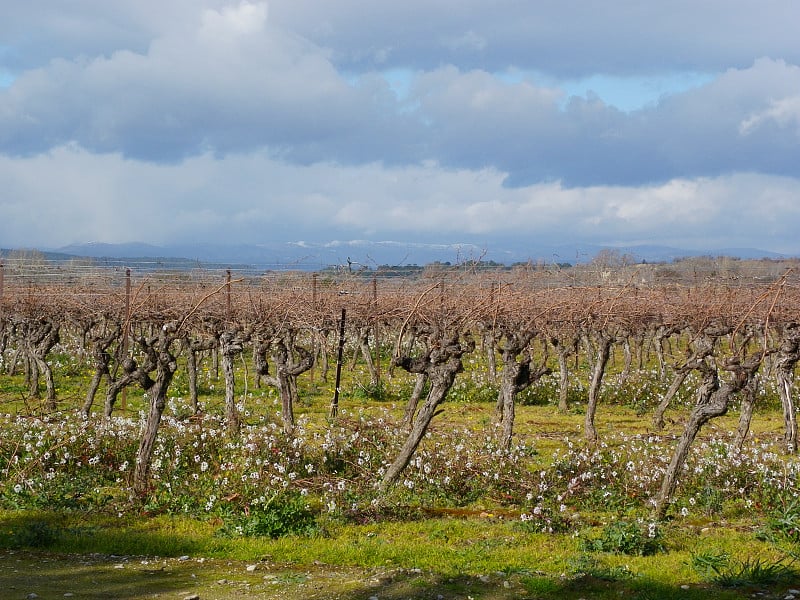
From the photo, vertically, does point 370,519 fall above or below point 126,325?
below

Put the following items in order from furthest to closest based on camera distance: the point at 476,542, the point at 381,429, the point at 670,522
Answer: the point at 381,429 < the point at 670,522 < the point at 476,542

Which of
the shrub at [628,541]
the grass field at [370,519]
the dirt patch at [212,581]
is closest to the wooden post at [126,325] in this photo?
the grass field at [370,519]

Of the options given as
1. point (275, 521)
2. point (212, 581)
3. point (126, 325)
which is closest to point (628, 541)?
point (275, 521)

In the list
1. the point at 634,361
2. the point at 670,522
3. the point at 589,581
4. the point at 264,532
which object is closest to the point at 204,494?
the point at 264,532

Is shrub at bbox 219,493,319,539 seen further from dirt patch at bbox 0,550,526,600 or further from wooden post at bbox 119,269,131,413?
wooden post at bbox 119,269,131,413

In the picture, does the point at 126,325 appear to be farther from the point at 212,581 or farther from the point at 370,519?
the point at 212,581

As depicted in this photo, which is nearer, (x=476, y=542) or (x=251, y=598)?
(x=251, y=598)

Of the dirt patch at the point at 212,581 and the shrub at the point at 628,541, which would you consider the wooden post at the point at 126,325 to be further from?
the shrub at the point at 628,541

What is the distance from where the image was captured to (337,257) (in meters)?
20.0

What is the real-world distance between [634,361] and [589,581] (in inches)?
1098

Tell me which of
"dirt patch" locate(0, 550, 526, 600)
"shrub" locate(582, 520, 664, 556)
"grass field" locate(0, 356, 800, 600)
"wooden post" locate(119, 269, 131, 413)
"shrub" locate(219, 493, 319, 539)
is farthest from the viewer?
"wooden post" locate(119, 269, 131, 413)

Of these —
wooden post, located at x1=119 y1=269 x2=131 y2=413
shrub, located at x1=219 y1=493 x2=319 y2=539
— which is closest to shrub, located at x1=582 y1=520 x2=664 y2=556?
shrub, located at x1=219 y1=493 x2=319 y2=539

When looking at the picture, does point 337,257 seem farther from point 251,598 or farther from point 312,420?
point 251,598

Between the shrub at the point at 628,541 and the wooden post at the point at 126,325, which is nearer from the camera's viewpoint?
the shrub at the point at 628,541
